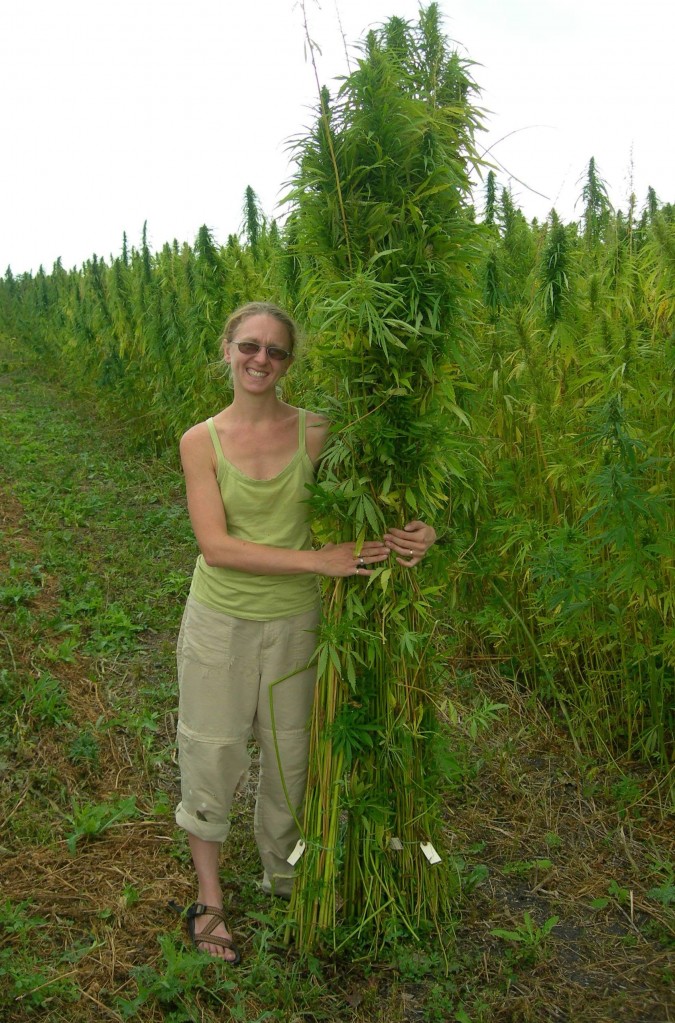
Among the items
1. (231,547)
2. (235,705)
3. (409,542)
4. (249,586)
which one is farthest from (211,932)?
(409,542)

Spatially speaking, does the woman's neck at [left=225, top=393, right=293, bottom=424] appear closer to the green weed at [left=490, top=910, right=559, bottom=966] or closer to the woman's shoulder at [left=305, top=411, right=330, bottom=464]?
the woman's shoulder at [left=305, top=411, right=330, bottom=464]

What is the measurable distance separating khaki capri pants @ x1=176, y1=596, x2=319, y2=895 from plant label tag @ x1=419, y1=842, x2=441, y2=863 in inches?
15.7

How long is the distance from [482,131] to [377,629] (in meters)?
1.37

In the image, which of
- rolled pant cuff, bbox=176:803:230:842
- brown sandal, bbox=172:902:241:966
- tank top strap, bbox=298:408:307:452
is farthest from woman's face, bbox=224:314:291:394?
brown sandal, bbox=172:902:241:966

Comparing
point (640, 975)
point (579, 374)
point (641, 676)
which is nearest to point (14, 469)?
point (579, 374)

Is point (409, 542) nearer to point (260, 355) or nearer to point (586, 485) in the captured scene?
point (260, 355)

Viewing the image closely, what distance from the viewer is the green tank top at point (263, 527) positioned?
8.13 feet

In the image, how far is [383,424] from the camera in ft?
7.36

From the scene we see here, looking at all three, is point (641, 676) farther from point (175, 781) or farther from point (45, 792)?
point (45, 792)

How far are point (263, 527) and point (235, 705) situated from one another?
555mm

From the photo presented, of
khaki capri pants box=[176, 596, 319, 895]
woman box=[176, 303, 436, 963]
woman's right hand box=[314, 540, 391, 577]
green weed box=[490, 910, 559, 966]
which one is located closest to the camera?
woman's right hand box=[314, 540, 391, 577]

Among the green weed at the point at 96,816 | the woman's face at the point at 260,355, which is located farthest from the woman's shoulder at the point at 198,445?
the green weed at the point at 96,816

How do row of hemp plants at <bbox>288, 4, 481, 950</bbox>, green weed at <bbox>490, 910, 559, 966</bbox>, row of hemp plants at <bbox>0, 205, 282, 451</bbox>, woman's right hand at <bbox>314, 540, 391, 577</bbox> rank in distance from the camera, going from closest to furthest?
row of hemp plants at <bbox>288, 4, 481, 950</bbox> → woman's right hand at <bbox>314, 540, 391, 577</bbox> → green weed at <bbox>490, 910, 559, 966</bbox> → row of hemp plants at <bbox>0, 205, 282, 451</bbox>

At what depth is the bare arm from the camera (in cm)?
234
